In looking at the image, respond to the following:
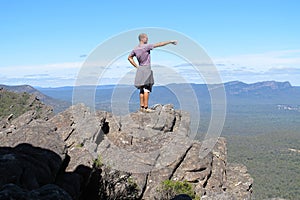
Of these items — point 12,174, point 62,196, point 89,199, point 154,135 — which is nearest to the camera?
point 62,196

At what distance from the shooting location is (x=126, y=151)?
18359mm

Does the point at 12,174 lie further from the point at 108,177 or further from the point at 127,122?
the point at 127,122

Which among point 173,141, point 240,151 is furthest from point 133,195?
point 240,151

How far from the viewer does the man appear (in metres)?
15.8

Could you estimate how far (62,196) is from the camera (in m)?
8.04

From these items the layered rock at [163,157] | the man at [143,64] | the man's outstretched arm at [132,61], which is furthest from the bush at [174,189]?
the man's outstretched arm at [132,61]

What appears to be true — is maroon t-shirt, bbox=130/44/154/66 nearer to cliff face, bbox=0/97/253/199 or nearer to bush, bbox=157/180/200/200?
cliff face, bbox=0/97/253/199

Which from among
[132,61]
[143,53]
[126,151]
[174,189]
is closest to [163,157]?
[126,151]

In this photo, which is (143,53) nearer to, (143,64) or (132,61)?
(143,64)

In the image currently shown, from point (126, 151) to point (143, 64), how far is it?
454 centimetres

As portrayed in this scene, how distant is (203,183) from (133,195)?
442 cm

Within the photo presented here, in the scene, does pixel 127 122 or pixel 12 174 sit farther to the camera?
pixel 127 122

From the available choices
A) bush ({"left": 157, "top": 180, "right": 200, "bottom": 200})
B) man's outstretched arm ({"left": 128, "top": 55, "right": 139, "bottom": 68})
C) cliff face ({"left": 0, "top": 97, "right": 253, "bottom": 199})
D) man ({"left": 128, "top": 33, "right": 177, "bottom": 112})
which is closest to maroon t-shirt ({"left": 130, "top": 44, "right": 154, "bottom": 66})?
man ({"left": 128, "top": 33, "right": 177, "bottom": 112})

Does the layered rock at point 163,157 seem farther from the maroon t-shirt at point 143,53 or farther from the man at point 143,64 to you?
the maroon t-shirt at point 143,53
